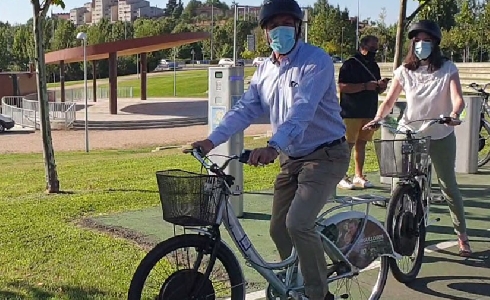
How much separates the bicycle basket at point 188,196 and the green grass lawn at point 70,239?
1.48 meters

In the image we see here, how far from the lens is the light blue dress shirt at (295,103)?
3289mm

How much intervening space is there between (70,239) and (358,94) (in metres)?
3.85

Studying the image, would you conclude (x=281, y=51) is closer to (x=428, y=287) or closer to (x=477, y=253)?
(x=428, y=287)

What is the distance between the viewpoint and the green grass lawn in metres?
4.53

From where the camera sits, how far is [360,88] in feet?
25.4

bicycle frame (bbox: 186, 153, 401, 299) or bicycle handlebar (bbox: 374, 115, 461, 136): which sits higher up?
bicycle handlebar (bbox: 374, 115, 461, 136)

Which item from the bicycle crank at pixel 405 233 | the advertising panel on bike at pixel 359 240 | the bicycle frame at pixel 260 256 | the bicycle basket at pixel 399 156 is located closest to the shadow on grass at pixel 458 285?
the bicycle crank at pixel 405 233

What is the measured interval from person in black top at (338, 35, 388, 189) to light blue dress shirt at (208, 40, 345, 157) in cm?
417

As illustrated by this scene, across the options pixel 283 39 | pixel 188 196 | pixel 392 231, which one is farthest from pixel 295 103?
pixel 392 231

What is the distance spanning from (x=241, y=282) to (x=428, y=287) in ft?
6.05

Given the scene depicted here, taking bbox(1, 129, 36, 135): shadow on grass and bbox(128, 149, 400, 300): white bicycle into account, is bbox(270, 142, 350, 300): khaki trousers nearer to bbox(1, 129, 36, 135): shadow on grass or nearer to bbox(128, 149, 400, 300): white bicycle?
bbox(128, 149, 400, 300): white bicycle

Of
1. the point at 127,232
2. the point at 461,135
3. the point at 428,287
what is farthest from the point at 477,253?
the point at 461,135

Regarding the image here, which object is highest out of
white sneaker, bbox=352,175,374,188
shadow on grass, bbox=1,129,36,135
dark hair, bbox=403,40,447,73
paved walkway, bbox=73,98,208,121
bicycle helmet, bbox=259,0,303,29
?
bicycle helmet, bbox=259,0,303,29

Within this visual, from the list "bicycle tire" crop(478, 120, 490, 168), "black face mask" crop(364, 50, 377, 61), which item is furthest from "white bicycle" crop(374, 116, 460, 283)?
"bicycle tire" crop(478, 120, 490, 168)
